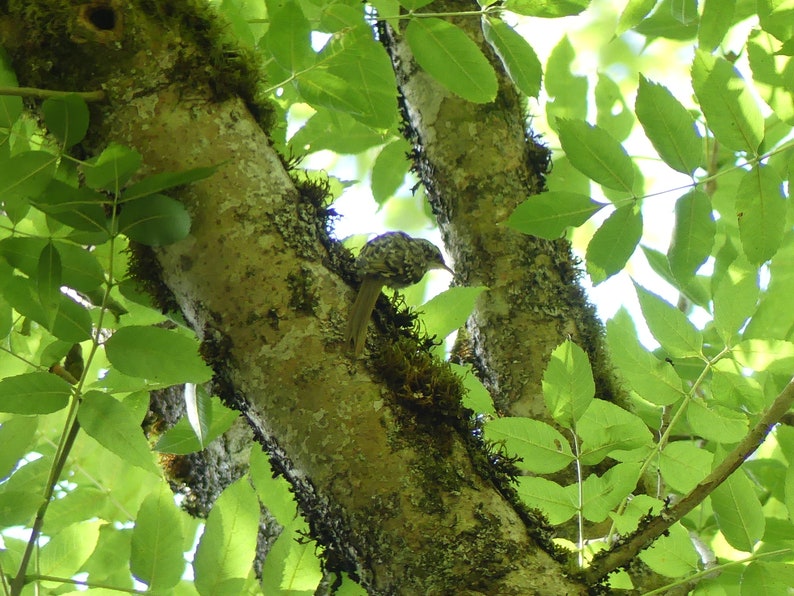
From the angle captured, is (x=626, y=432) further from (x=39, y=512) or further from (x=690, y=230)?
(x=39, y=512)

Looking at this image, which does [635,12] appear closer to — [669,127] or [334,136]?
[669,127]

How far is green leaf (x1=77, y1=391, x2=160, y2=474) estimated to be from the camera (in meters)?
1.81

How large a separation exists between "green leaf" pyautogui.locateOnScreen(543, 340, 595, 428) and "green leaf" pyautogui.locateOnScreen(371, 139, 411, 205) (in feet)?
5.27

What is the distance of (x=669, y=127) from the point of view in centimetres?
202

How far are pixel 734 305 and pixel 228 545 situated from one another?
152 centimetres

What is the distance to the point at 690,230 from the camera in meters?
2.03

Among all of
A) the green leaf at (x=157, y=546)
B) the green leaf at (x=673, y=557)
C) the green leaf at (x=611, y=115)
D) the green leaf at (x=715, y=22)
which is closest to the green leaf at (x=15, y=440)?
the green leaf at (x=157, y=546)

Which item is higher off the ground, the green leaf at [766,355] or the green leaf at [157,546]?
the green leaf at [766,355]

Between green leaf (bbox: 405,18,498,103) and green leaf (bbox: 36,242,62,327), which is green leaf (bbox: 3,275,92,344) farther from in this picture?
green leaf (bbox: 405,18,498,103)

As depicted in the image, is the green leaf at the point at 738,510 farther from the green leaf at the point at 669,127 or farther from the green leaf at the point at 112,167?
the green leaf at the point at 112,167

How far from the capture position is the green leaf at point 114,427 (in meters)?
1.81

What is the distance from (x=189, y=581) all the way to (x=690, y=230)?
206 centimetres

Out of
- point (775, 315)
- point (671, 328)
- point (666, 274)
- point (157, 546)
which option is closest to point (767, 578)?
point (671, 328)

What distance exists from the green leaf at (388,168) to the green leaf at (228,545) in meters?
1.71
